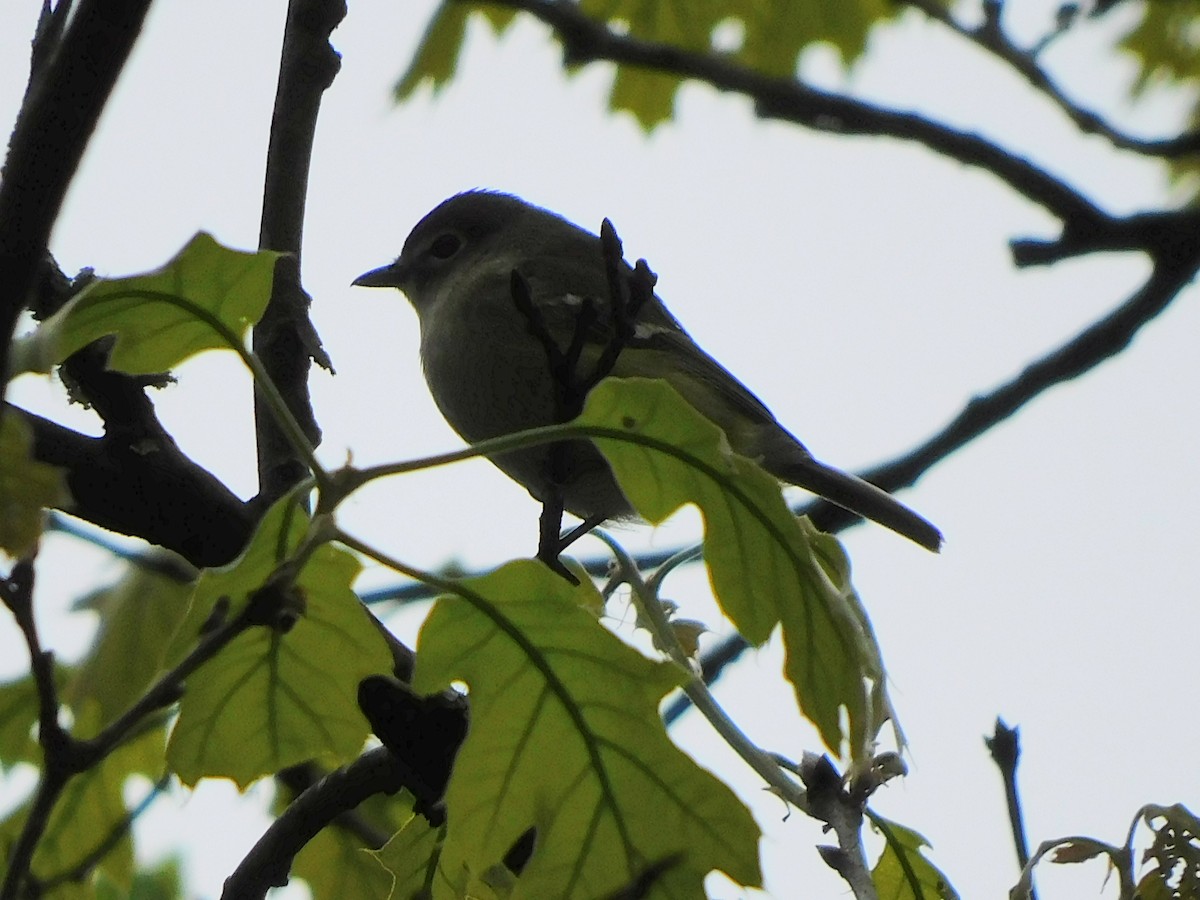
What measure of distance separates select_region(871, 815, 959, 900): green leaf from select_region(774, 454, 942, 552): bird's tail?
82.9 inches

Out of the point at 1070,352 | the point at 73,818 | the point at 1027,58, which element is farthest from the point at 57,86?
the point at 1070,352

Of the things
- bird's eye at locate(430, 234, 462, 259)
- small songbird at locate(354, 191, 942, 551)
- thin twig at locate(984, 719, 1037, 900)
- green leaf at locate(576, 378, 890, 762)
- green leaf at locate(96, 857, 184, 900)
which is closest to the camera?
green leaf at locate(576, 378, 890, 762)

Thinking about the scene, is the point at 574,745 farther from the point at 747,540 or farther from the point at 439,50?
the point at 439,50

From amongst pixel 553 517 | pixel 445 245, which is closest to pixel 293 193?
pixel 553 517

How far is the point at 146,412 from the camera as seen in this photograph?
2273mm

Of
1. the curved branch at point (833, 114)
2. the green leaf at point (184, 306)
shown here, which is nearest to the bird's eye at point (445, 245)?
the curved branch at point (833, 114)

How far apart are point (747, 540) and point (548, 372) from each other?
85.4 inches

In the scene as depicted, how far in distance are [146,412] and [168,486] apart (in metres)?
0.12

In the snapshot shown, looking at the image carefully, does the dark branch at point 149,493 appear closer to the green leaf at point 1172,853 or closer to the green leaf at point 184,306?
the green leaf at point 184,306

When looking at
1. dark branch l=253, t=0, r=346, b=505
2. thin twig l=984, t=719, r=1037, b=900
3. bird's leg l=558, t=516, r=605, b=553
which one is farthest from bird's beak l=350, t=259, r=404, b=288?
thin twig l=984, t=719, r=1037, b=900

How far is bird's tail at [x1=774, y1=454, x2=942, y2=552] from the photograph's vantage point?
4422 millimetres

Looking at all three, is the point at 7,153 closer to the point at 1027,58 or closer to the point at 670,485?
the point at 670,485

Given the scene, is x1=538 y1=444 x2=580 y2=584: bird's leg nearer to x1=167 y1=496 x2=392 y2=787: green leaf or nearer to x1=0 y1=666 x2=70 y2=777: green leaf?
x1=167 y1=496 x2=392 y2=787: green leaf

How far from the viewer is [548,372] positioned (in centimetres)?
386
